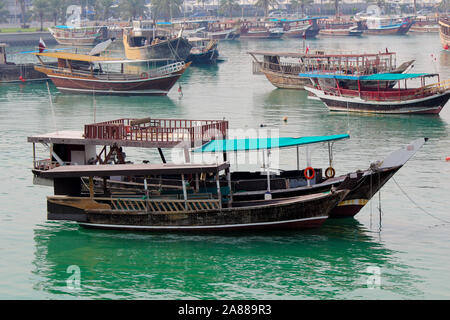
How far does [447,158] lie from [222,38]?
115 metres

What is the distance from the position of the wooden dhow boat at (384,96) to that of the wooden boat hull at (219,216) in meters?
25.4

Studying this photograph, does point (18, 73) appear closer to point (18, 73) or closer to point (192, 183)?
point (18, 73)

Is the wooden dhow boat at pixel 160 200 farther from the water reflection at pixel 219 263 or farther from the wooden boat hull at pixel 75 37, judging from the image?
the wooden boat hull at pixel 75 37

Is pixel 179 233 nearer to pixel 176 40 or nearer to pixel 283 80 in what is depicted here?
pixel 283 80

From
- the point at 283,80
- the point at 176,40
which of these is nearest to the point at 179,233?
the point at 283,80

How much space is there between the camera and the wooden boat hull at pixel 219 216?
76.6 ft

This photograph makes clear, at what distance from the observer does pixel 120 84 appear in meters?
63.1


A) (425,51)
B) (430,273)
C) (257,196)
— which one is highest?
(425,51)

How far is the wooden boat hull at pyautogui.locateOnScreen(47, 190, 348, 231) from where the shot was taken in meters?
23.3

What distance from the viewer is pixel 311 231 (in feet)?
79.3

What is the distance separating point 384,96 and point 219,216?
29.0 m

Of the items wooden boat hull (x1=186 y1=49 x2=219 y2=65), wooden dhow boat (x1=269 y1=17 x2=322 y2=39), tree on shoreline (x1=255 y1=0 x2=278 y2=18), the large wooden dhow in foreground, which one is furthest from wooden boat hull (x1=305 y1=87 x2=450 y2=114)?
tree on shoreline (x1=255 y1=0 x2=278 y2=18)

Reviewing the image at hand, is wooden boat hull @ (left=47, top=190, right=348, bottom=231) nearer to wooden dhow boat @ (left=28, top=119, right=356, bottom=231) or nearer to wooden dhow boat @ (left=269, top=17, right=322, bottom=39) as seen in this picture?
wooden dhow boat @ (left=28, top=119, right=356, bottom=231)

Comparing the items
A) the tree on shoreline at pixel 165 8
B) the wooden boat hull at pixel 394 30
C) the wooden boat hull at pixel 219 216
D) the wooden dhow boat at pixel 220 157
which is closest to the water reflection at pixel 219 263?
the wooden boat hull at pixel 219 216
